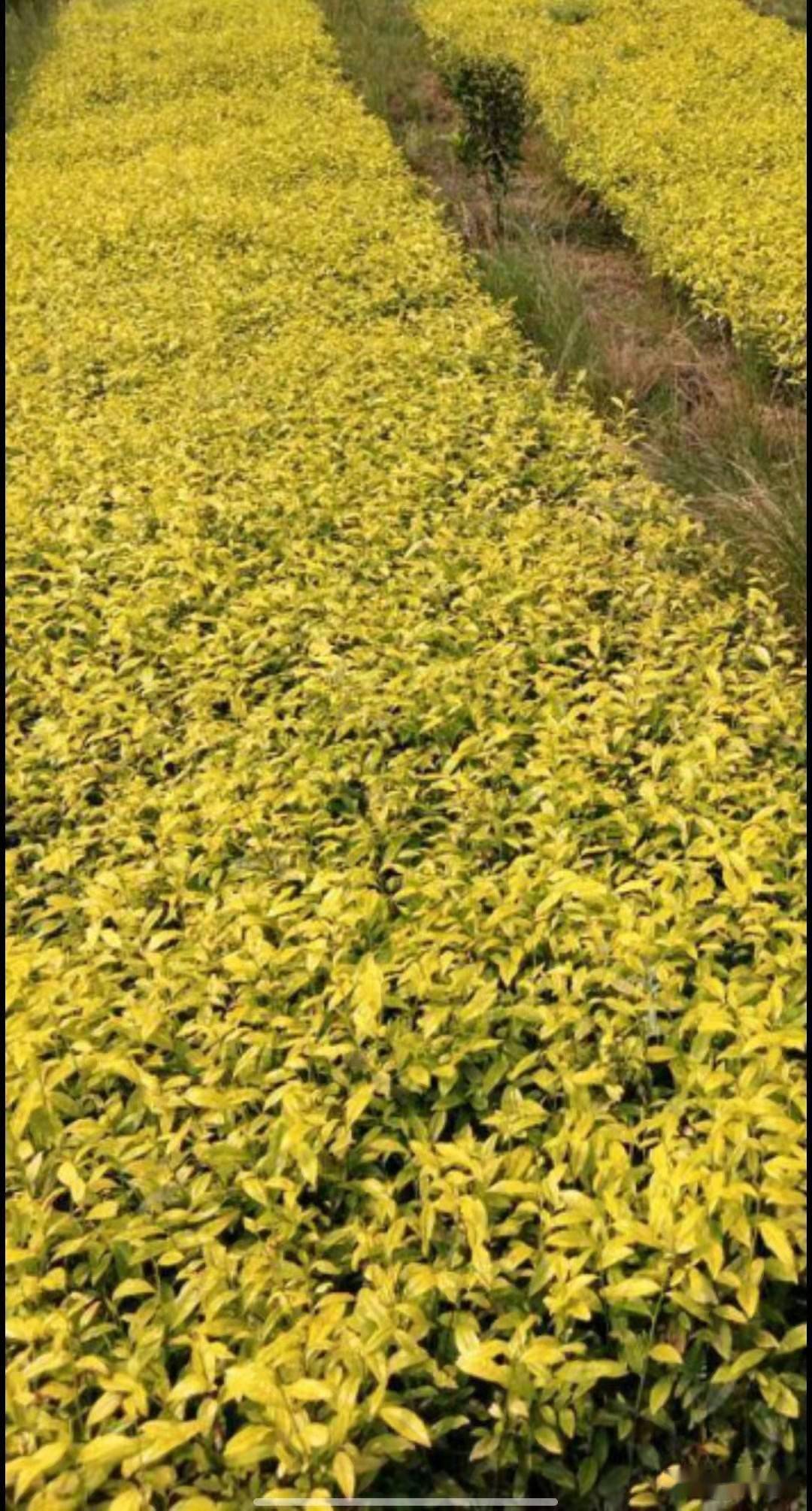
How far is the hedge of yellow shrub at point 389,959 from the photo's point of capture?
184 centimetres

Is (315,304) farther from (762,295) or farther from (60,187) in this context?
(60,187)

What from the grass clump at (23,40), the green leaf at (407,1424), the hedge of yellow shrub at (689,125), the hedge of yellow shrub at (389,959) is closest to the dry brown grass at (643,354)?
the hedge of yellow shrub at (689,125)

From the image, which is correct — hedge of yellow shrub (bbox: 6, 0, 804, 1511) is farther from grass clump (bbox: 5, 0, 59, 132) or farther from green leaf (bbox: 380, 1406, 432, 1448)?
grass clump (bbox: 5, 0, 59, 132)

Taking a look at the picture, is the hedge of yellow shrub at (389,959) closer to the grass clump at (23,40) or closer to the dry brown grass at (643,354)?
the dry brown grass at (643,354)

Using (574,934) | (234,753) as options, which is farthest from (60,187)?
(574,934)

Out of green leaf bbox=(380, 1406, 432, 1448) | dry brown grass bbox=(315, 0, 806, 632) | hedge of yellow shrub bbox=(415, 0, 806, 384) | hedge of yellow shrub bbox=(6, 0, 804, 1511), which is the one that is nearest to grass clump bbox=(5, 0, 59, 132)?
dry brown grass bbox=(315, 0, 806, 632)

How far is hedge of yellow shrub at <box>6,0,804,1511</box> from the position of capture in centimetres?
184

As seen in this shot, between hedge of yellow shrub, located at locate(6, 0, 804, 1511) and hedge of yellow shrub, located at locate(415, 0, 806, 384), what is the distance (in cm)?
193

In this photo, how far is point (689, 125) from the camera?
896 cm

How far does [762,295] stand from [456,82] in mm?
5705

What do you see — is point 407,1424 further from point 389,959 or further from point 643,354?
point 643,354

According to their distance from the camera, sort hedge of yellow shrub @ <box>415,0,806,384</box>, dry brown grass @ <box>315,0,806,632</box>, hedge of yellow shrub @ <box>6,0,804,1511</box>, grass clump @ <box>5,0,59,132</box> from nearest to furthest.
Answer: hedge of yellow shrub @ <box>6,0,804,1511</box>
dry brown grass @ <box>315,0,806,632</box>
hedge of yellow shrub @ <box>415,0,806,384</box>
grass clump @ <box>5,0,59,132</box>

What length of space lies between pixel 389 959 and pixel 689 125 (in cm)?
855

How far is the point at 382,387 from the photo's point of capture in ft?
17.3
